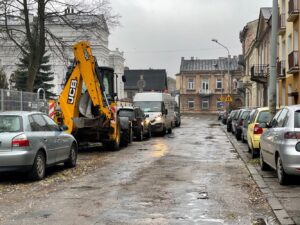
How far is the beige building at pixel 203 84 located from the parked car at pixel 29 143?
88517 millimetres

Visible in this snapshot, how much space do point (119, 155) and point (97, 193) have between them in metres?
7.92

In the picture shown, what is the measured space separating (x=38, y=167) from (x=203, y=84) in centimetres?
9149

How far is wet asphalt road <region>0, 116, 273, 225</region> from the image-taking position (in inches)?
296

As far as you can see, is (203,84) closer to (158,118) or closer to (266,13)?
(266,13)

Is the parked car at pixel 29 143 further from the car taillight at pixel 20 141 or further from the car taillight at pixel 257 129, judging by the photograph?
the car taillight at pixel 257 129

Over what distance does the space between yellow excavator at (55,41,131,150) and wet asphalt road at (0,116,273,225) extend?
193 inches

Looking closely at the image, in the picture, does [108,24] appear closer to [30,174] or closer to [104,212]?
[30,174]

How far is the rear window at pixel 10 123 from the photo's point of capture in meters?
11.0

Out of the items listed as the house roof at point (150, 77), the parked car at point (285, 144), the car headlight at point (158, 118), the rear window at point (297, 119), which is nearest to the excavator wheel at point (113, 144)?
the parked car at point (285, 144)

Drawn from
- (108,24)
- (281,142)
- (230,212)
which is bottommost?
(230,212)

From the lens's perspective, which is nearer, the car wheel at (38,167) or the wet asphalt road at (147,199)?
the wet asphalt road at (147,199)

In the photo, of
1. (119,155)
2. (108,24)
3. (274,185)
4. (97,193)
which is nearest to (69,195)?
(97,193)

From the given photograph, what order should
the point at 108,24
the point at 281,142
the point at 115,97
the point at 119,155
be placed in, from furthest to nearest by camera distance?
the point at 108,24 < the point at 115,97 < the point at 119,155 < the point at 281,142

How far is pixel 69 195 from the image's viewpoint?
30.8 ft
